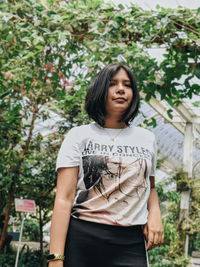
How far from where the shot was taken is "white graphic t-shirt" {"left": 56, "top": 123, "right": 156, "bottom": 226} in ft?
4.05

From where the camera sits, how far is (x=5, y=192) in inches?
244

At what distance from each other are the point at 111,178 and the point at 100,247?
0.21 meters

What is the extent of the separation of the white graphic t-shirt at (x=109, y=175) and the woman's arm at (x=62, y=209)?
20mm

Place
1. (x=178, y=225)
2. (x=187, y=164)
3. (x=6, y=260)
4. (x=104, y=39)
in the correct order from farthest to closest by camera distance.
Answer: (x=187, y=164) < (x=178, y=225) < (x=6, y=260) < (x=104, y=39)

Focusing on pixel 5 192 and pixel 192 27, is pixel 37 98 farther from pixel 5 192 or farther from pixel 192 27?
pixel 192 27

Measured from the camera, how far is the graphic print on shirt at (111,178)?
4.07ft

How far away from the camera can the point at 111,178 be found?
1.25m

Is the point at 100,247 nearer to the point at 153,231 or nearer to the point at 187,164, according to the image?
the point at 153,231

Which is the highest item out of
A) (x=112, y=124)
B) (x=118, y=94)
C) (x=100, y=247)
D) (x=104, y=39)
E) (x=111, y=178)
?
(x=104, y=39)

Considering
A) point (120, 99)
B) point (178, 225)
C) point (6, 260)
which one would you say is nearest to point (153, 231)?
point (120, 99)

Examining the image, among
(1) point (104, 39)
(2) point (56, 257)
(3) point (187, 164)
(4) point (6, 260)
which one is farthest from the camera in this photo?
(3) point (187, 164)

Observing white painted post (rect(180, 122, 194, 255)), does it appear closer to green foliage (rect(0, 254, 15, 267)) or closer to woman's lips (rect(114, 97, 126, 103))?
green foliage (rect(0, 254, 15, 267))

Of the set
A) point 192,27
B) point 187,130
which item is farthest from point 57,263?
point 187,130

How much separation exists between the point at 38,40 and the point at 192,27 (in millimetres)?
1280
